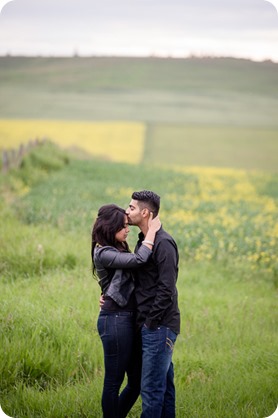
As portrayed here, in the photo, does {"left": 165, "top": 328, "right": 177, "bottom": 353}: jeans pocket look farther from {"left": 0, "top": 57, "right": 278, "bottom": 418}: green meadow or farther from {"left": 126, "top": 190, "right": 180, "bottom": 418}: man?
{"left": 0, "top": 57, "right": 278, "bottom": 418}: green meadow

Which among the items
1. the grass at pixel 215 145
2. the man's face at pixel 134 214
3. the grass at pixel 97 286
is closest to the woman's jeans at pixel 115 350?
the man's face at pixel 134 214

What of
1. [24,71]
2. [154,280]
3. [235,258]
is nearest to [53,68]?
[24,71]

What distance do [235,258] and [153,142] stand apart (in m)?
2.07

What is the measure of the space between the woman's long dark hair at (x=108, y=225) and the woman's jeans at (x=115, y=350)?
382 mm

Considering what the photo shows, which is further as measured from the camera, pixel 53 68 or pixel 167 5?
pixel 53 68

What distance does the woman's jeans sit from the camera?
167 inches

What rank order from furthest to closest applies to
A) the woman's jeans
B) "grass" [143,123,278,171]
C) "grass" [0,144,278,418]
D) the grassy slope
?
"grass" [143,123,278,171] < the grassy slope < "grass" [0,144,278,418] < the woman's jeans

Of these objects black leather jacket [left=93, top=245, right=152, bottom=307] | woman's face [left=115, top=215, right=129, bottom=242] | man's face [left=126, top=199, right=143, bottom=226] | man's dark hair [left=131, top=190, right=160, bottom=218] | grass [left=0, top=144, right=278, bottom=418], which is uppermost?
man's dark hair [left=131, top=190, right=160, bottom=218]

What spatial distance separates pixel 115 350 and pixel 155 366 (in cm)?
23

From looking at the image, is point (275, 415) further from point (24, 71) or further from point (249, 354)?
point (24, 71)

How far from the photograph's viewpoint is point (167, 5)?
6180 mm

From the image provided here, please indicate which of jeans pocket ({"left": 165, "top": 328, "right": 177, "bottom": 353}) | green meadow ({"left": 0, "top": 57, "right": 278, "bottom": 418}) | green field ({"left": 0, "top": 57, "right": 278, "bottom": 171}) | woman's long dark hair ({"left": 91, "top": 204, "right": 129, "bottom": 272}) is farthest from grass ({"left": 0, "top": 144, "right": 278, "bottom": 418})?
woman's long dark hair ({"left": 91, "top": 204, "right": 129, "bottom": 272})

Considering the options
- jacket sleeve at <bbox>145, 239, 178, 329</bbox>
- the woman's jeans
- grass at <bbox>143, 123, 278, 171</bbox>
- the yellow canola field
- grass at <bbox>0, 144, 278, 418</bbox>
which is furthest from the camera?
grass at <bbox>143, 123, 278, 171</bbox>

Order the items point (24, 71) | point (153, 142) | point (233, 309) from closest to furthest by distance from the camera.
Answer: point (233, 309) → point (24, 71) → point (153, 142)
